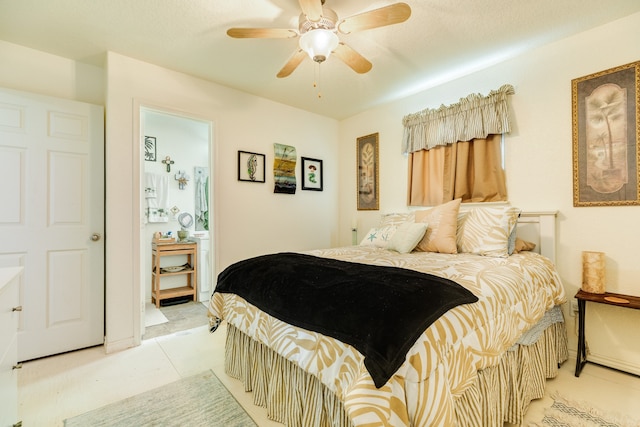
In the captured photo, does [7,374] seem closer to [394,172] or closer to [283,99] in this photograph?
[283,99]

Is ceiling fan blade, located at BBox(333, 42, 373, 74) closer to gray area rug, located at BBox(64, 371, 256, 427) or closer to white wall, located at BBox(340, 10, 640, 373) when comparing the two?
white wall, located at BBox(340, 10, 640, 373)

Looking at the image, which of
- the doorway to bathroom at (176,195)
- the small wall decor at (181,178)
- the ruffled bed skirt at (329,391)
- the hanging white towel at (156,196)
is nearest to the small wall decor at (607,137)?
the ruffled bed skirt at (329,391)

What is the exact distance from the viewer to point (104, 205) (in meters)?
2.55

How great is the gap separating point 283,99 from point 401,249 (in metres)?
2.27

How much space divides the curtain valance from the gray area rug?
2.83 metres

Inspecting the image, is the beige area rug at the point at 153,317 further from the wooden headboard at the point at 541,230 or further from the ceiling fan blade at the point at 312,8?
the wooden headboard at the point at 541,230

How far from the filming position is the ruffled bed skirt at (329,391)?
1.22 m

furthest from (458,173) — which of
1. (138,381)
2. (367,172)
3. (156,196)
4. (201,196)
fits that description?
(156,196)

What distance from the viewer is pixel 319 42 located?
5.67ft

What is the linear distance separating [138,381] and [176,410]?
51 cm

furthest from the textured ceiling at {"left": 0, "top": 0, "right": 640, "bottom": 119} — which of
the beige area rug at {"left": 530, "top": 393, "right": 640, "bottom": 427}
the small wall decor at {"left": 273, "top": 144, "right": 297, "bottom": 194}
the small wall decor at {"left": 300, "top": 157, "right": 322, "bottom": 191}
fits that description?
the beige area rug at {"left": 530, "top": 393, "right": 640, "bottom": 427}

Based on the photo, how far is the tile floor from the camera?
1647 millimetres

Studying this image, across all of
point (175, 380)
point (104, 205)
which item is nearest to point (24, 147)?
point (104, 205)

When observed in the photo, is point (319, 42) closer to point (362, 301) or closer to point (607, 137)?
point (362, 301)
